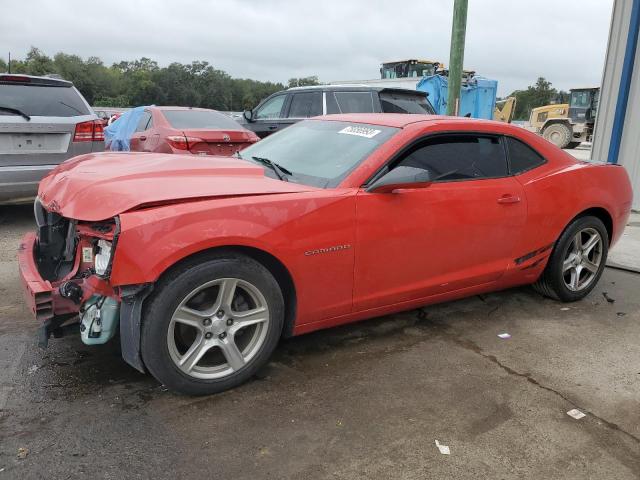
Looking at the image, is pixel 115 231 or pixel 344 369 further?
pixel 344 369

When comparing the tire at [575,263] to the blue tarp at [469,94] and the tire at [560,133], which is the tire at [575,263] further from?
the tire at [560,133]

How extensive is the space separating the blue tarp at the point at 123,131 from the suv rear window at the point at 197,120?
1.08m

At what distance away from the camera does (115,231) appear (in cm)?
247

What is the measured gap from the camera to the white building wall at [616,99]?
7.88 metres

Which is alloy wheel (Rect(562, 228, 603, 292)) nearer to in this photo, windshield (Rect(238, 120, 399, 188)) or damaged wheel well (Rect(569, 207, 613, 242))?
damaged wheel well (Rect(569, 207, 613, 242))

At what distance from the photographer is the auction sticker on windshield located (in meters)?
3.47

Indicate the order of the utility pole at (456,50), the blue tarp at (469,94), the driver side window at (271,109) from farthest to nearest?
the blue tarp at (469,94)
the driver side window at (271,109)
the utility pole at (456,50)

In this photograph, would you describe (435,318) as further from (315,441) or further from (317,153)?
(315,441)

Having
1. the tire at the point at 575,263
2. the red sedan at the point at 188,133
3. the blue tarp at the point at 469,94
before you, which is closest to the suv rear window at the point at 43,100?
the red sedan at the point at 188,133

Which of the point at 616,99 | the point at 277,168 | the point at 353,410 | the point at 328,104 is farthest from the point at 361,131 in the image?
the point at 616,99

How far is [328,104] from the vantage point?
30.1 feet

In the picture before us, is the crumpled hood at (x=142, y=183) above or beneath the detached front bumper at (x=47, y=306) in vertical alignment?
above

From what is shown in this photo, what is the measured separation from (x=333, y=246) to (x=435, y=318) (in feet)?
4.67

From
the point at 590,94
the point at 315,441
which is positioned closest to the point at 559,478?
the point at 315,441
